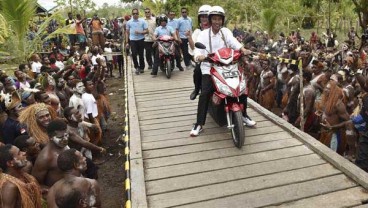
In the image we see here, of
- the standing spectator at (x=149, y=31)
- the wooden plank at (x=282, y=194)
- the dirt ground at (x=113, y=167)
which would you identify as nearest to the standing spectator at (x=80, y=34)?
the dirt ground at (x=113, y=167)

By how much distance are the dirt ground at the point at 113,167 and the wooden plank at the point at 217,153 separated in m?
1.47

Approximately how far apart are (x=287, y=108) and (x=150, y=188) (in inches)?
175

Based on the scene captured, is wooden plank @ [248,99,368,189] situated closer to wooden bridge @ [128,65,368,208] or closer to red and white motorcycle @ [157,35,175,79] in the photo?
wooden bridge @ [128,65,368,208]

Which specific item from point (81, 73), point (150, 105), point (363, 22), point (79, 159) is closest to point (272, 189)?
point (79, 159)

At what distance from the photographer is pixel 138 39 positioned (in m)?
9.91

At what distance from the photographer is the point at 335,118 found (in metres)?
5.69

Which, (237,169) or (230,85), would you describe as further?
(230,85)

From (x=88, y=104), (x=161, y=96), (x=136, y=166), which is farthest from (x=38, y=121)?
(x=161, y=96)

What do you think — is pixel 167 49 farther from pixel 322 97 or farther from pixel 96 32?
pixel 96 32

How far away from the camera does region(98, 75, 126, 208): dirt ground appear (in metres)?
5.86

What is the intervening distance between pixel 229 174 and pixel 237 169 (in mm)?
155

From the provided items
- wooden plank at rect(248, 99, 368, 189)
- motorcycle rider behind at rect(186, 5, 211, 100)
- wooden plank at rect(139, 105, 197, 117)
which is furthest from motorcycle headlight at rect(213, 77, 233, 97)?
wooden plank at rect(139, 105, 197, 117)

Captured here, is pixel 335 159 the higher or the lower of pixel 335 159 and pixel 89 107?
the lower

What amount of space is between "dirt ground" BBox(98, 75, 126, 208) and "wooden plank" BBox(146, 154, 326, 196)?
1.87 m
